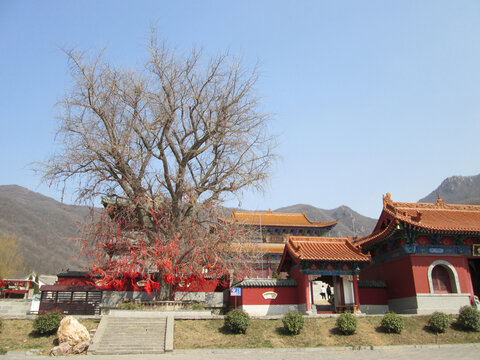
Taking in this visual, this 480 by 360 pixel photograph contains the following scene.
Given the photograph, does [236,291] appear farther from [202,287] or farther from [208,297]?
[202,287]

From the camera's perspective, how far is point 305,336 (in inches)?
567

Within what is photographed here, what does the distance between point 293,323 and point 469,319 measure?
7.11 metres

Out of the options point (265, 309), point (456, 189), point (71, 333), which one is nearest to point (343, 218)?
point (456, 189)

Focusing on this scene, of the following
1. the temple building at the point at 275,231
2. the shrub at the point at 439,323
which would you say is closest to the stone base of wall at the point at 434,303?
the shrub at the point at 439,323

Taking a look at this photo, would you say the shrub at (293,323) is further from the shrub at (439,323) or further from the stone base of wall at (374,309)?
the stone base of wall at (374,309)

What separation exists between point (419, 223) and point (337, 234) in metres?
103

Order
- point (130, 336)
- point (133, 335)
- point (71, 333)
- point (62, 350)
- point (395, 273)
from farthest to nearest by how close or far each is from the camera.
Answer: point (395, 273), point (133, 335), point (130, 336), point (71, 333), point (62, 350)

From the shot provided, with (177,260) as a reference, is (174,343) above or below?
below

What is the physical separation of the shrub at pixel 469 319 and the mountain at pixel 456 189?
118 m

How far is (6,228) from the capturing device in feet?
297

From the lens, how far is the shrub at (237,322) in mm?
14305

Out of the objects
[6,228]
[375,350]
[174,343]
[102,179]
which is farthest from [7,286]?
[6,228]

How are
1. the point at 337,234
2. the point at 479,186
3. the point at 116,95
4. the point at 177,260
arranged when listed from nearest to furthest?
the point at 177,260 → the point at 116,95 → the point at 337,234 → the point at 479,186

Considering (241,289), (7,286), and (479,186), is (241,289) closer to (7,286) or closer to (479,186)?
(7,286)
